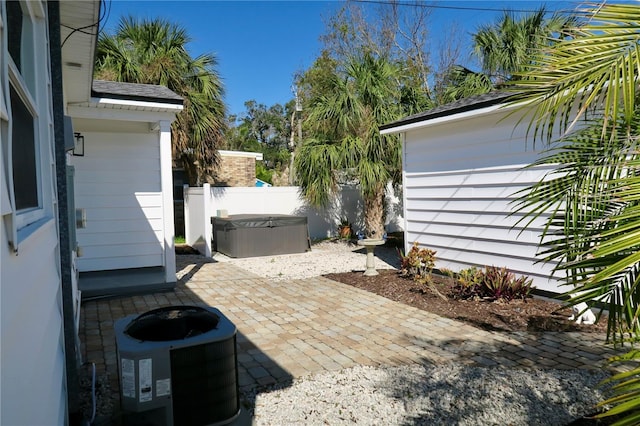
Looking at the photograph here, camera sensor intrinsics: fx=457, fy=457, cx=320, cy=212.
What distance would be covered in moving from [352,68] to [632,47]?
9.11 meters

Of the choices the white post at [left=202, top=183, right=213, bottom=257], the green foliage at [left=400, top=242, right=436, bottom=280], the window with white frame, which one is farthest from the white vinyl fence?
the window with white frame

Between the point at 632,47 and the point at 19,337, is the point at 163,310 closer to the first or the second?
the point at 19,337

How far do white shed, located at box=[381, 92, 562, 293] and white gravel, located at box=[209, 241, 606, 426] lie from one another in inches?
102

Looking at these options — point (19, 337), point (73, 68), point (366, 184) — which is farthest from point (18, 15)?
point (366, 184)

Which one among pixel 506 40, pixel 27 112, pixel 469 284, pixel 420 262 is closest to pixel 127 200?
pixel 420 262

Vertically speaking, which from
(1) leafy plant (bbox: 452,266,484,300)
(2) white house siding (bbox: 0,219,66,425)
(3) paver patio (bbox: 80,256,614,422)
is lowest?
(3) paver patio (bbox: 80,256,614,422)

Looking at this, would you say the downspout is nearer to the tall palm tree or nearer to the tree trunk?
the tree trunk

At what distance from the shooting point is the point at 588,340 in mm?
4512

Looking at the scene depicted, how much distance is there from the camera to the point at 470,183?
7.05 m

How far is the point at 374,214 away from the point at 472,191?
433 cm

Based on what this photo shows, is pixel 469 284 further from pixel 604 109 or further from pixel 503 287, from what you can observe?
pixel 604 109

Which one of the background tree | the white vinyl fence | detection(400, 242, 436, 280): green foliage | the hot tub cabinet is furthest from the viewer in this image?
the background tree

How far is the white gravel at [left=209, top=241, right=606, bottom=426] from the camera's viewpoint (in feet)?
9.96

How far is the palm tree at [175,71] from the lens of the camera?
10820 millimetres
